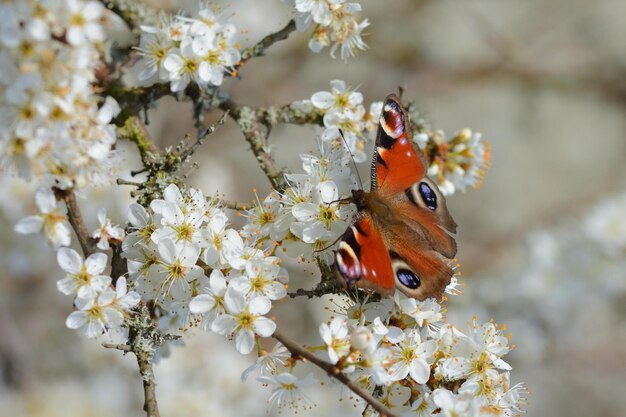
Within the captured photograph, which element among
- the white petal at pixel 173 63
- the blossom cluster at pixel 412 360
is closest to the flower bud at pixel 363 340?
the blossom cluster at pixel 412 360

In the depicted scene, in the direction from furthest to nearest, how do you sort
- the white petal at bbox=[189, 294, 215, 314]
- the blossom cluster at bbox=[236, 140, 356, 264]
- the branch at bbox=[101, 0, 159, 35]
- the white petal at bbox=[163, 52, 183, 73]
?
the branch at bbox=[101, 0, 159, 35] < the white petal at bbox=[163, 52, 183, 73] < the blossom cluster at bbox=[236, 140, 356, 264] < the white petal at bbox=[189, 294, 215, 314]

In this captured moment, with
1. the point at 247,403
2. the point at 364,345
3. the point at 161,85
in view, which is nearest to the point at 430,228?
the point at 364,345

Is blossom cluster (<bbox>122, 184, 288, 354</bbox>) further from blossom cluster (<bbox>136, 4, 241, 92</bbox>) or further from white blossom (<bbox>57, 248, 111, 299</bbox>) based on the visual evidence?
blossom cluster (<bbox>136, 4, 241, 92</bbox>)

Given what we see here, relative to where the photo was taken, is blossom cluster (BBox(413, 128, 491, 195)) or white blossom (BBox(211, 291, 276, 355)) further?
blossom cluster (BBox(413, 128, 491, 195))

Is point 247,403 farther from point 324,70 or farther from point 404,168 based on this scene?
point 324,70

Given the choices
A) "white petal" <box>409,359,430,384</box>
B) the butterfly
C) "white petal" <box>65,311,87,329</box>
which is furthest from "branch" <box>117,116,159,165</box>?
"white petal" <box>409,359,430,384</box>

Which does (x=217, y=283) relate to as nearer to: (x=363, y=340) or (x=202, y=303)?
(x=202, y=303)

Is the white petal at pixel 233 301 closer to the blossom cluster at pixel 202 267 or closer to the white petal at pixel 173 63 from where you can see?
the blossom cluster at pixel 202 267
